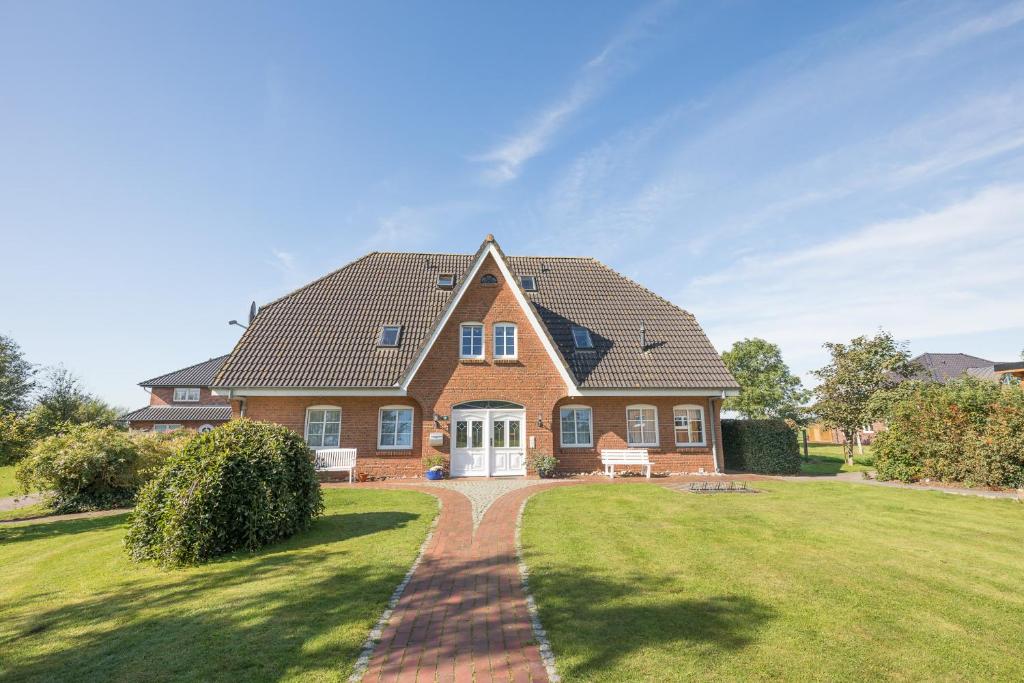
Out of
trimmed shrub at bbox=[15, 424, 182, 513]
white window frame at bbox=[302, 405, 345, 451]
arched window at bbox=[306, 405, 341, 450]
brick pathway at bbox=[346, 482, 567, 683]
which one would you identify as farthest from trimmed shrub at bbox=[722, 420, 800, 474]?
trimmed shrub at bbox=[15, 424, 182, 513]

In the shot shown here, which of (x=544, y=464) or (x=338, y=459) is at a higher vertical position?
(x=338, y=459)

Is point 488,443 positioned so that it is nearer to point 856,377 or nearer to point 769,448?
point 769,448

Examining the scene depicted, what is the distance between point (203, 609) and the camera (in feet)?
19.7

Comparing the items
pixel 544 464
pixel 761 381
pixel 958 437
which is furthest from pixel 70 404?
pixel 761 381

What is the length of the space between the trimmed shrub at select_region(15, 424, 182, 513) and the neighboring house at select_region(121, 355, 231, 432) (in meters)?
29.2

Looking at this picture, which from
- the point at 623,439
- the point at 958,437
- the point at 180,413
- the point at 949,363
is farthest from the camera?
the point at 949,363

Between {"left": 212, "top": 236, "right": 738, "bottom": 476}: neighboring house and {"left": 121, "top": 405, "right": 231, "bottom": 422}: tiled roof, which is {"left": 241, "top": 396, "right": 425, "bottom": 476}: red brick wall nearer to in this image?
{"left": 212, "top": 236, "right": 738, "bottom": 476}: neighboring house

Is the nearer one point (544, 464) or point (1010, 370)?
point (544, 464)

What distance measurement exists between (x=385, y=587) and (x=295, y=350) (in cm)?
1481

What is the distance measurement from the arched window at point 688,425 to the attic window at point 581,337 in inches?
179

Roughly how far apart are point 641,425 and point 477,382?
7.16 metres

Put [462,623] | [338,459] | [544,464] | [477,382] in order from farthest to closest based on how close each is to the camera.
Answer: [477,382], [544,464], [338,459], [462,623]

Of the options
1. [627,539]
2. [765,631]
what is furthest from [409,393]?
[765,631]

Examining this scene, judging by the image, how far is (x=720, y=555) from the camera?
25.9 ft
